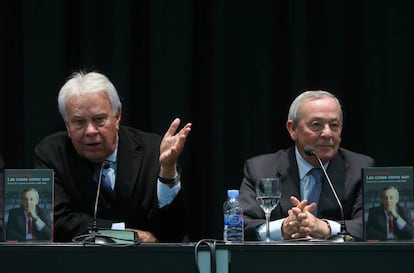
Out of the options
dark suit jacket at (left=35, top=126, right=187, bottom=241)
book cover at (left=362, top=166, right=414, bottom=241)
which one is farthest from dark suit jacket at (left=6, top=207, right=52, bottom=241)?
book cover at (left=362, top=166, right=414, bottom=241)

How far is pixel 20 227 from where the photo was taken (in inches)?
98.5

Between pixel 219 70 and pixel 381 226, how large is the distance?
5.56ft

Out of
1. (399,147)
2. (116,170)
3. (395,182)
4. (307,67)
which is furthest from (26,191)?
(399,147)

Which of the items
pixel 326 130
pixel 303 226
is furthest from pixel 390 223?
pixel 326 130

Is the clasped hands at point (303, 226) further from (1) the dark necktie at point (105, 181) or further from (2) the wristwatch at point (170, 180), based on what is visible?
(1) the dark necktie at point (105, 181)

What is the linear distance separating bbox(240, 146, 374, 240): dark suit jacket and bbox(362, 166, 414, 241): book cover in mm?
565

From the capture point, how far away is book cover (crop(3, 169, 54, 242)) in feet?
8.21

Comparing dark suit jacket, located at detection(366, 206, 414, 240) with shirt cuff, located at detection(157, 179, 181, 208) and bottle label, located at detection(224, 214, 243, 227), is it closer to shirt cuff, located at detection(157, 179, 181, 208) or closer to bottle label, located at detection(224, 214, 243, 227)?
bottle label, located at detection(224, 214, 243, 227)

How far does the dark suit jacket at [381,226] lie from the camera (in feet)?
7.86

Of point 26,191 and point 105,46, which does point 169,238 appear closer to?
point 26,191

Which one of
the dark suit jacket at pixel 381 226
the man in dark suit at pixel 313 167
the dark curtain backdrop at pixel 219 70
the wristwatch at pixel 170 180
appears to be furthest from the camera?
the dark curtain backdrop at pixel 219 70

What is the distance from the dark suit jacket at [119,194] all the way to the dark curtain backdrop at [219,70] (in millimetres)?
632

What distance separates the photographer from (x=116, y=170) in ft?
10.7

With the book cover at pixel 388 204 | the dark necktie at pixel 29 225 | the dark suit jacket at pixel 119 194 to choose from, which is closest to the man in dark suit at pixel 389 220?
the book cover at pixel 388 204
